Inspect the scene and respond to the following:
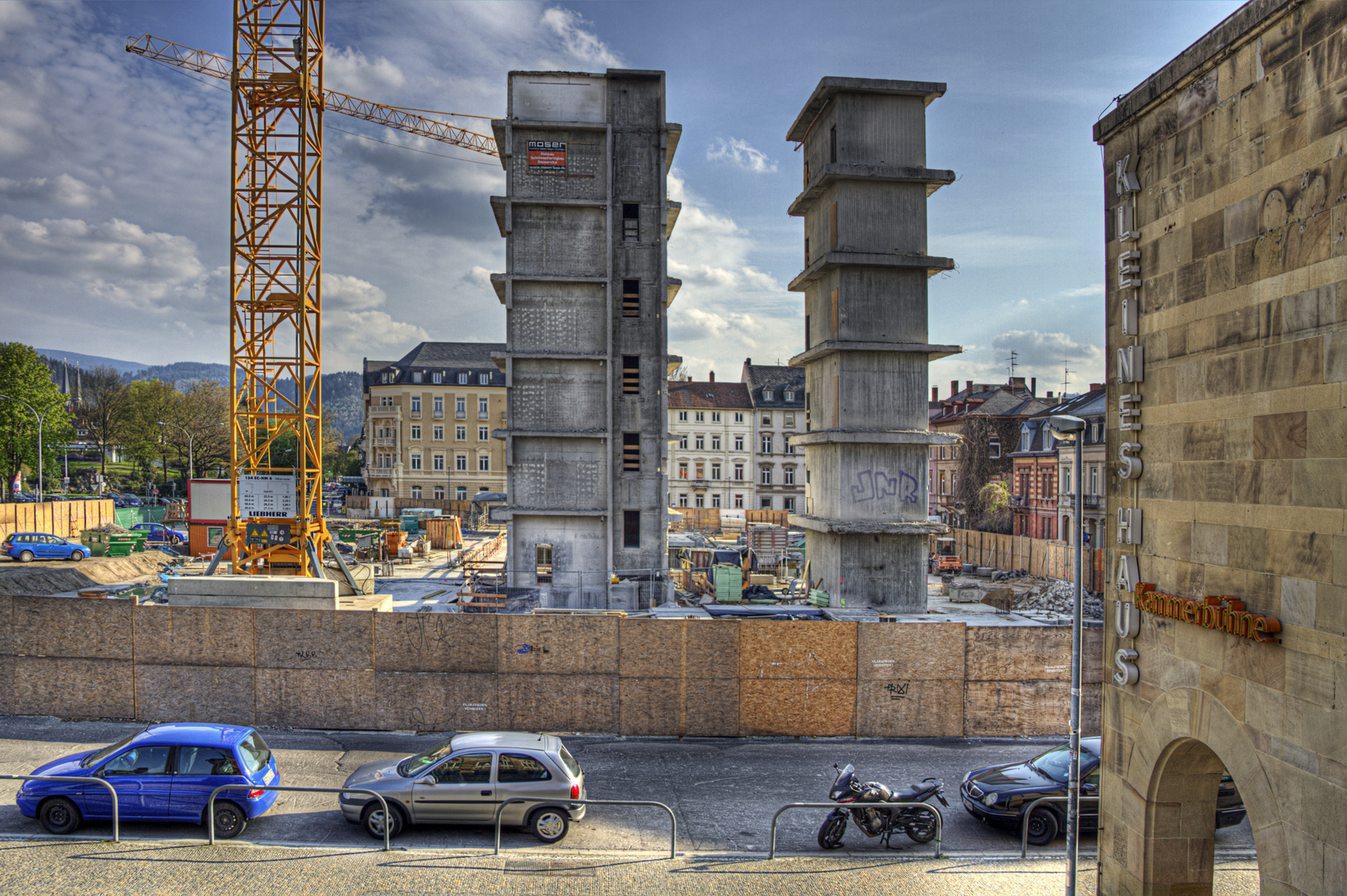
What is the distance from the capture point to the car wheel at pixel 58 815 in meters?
11.5

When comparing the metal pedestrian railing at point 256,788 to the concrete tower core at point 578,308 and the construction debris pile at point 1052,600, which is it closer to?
the concrete tower core at point 578,308

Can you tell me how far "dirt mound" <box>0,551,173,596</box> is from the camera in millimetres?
31922

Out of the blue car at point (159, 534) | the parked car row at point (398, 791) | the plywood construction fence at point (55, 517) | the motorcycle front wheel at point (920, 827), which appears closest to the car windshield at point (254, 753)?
the parked car row at point (398, 791)

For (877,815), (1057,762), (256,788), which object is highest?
(256,788)

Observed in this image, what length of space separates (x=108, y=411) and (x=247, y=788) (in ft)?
Answer: 296

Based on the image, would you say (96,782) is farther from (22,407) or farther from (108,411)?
(108,411)

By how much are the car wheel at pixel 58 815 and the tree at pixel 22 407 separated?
63000 mm

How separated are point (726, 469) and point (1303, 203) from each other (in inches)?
A: 2693

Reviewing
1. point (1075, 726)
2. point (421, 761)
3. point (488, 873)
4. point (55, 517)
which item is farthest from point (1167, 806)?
point (55, 517)

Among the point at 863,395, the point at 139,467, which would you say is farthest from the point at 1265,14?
the point at 139,467

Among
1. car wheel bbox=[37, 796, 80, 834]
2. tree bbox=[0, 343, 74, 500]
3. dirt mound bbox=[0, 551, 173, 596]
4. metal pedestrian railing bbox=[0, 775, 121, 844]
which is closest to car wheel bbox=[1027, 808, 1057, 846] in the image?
metal pedestrian railing bbox=[0, 775, 121, 844]

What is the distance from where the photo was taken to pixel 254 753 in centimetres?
1227

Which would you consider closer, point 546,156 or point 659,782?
point 659,782

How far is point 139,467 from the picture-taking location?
88750mm
